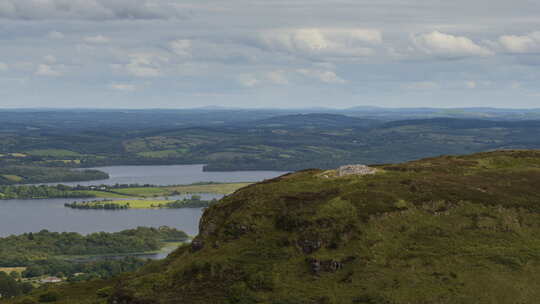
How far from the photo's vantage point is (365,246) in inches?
3076

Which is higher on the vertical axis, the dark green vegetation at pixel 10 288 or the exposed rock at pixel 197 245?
the exposed rock at pixel 197 245

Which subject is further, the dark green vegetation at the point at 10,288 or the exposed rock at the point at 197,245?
the dark green vegetation at the point at 10,288

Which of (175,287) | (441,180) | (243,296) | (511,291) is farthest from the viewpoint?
(441,180)

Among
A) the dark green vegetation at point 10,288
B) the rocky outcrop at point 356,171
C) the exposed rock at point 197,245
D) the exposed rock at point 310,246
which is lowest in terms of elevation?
the dark green vegetation at point 10,288

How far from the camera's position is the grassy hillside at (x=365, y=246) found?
72.2 m

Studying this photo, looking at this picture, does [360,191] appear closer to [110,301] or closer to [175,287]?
[175,287]

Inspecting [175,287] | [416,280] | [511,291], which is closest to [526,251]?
[511,291]

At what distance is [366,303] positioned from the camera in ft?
Answer: 230

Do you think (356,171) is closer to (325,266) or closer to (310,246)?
(310,246)

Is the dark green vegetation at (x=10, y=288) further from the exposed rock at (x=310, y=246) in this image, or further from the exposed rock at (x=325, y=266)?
the exposed rock at (x=325, y=266)

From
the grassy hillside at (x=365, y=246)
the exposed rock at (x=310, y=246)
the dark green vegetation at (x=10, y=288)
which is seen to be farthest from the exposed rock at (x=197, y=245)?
the dark green vegetation at (x=10, y=288)

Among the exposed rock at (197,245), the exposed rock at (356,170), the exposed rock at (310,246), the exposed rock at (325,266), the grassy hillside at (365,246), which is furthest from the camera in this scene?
the exposed rock at (356,170)

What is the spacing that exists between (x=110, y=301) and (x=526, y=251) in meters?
47.9

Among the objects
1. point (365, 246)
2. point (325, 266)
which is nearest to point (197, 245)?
point (325, 266)
